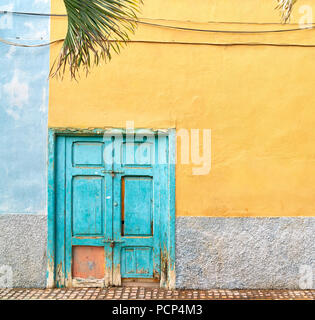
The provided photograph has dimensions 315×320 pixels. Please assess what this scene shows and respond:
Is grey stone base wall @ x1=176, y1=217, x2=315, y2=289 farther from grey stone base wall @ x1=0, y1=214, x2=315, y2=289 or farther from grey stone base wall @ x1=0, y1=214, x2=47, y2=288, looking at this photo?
grey stone base wall @ x1=0, y1=214, x2=47, y2=288

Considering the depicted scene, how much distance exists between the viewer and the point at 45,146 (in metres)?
4.82

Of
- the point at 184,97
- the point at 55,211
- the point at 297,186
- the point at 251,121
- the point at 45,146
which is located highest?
the point at 184,97

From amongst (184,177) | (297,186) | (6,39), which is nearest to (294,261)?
(297,186)

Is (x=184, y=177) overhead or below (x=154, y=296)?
overhead

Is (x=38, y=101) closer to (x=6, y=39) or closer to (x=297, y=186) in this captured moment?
(x=6, y=39)

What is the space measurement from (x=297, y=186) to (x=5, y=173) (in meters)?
3.71

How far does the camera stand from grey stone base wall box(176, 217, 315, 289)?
4.81 metres

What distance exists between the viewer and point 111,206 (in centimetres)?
488

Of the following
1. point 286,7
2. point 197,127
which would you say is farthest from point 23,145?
point 286,7

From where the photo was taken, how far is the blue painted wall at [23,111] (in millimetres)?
4812

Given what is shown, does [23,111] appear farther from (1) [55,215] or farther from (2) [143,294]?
(2) [143,294]

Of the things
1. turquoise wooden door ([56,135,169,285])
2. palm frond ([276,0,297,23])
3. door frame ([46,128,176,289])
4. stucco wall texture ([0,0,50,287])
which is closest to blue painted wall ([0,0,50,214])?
stucco wall texture ([0,0,50,287])

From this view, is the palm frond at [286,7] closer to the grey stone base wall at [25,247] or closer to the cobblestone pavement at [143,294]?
the cobblestone pavement at [143,294]

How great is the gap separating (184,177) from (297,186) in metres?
1.44
